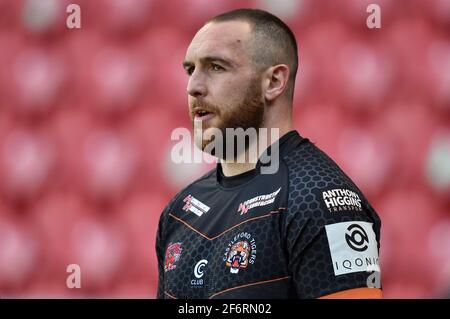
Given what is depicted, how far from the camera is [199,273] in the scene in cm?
93

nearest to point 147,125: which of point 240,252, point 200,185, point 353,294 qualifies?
point 200,185

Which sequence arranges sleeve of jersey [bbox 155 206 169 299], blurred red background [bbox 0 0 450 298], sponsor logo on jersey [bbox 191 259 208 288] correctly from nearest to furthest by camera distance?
sponsor logo on jersey [bbox 191 259 208 288] → sleeve of jersey [bbox 155 206 169 299] → blurred red background [bbox 0 0 450 298]

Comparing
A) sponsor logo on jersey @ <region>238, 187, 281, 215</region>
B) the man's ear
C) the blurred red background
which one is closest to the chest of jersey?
sponsor logo on jersey @ <region>238, 187, 281, 215</region>

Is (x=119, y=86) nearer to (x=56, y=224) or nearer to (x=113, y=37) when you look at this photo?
(x=113, y=37)

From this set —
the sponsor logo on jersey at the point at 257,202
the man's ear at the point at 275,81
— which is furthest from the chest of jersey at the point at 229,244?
the man's ear at the point at 275,81

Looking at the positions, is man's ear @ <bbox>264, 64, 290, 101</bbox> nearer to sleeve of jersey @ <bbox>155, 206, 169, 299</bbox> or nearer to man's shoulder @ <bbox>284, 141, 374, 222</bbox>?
man's shoulder @ <bbox>284, 141, 374, 222</bbox>

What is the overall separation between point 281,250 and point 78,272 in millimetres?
871

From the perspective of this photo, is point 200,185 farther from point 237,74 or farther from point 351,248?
point 351,248

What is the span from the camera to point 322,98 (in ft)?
5.39

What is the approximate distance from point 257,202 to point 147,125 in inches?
32.6

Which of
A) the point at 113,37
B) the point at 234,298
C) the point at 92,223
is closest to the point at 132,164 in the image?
the point at 92,223

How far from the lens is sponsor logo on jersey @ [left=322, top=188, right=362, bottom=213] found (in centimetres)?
84

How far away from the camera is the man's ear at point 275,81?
97 cm

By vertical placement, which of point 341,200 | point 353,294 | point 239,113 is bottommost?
point 353,294
